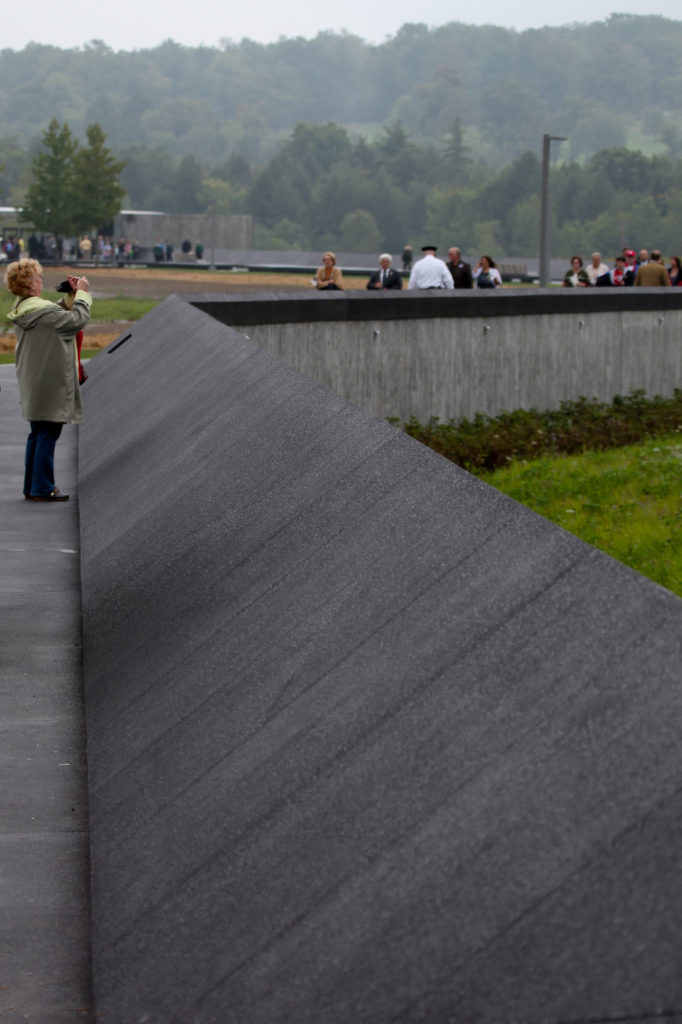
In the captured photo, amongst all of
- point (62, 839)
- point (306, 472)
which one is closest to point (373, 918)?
point (62, 839)

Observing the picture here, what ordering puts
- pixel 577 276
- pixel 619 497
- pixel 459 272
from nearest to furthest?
pixel 619 497 → pixel 459 272 → pixel 577 276

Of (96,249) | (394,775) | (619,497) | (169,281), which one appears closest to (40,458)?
(619,497)

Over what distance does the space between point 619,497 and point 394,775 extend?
11.0 m

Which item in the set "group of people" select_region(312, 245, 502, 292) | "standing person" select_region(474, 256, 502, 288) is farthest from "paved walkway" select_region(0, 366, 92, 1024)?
"standing person" select_region(474, 256, 502, 288)

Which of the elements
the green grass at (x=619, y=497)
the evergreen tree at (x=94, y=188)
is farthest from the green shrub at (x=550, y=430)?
the evergreen tree at (x=94, y=188)

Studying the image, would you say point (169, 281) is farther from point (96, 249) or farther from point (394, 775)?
point (394, 775)

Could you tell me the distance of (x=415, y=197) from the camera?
155375mm

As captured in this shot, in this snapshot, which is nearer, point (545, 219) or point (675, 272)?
point (675, 272)

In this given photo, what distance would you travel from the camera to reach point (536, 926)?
266cm

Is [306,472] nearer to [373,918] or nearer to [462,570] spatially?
[462,570]

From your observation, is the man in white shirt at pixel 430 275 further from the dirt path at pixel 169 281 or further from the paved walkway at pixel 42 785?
the dirt path at pixel 169 281

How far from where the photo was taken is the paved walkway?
346cm

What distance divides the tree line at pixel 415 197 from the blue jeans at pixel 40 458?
347ft

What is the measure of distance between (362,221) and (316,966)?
148107mm
